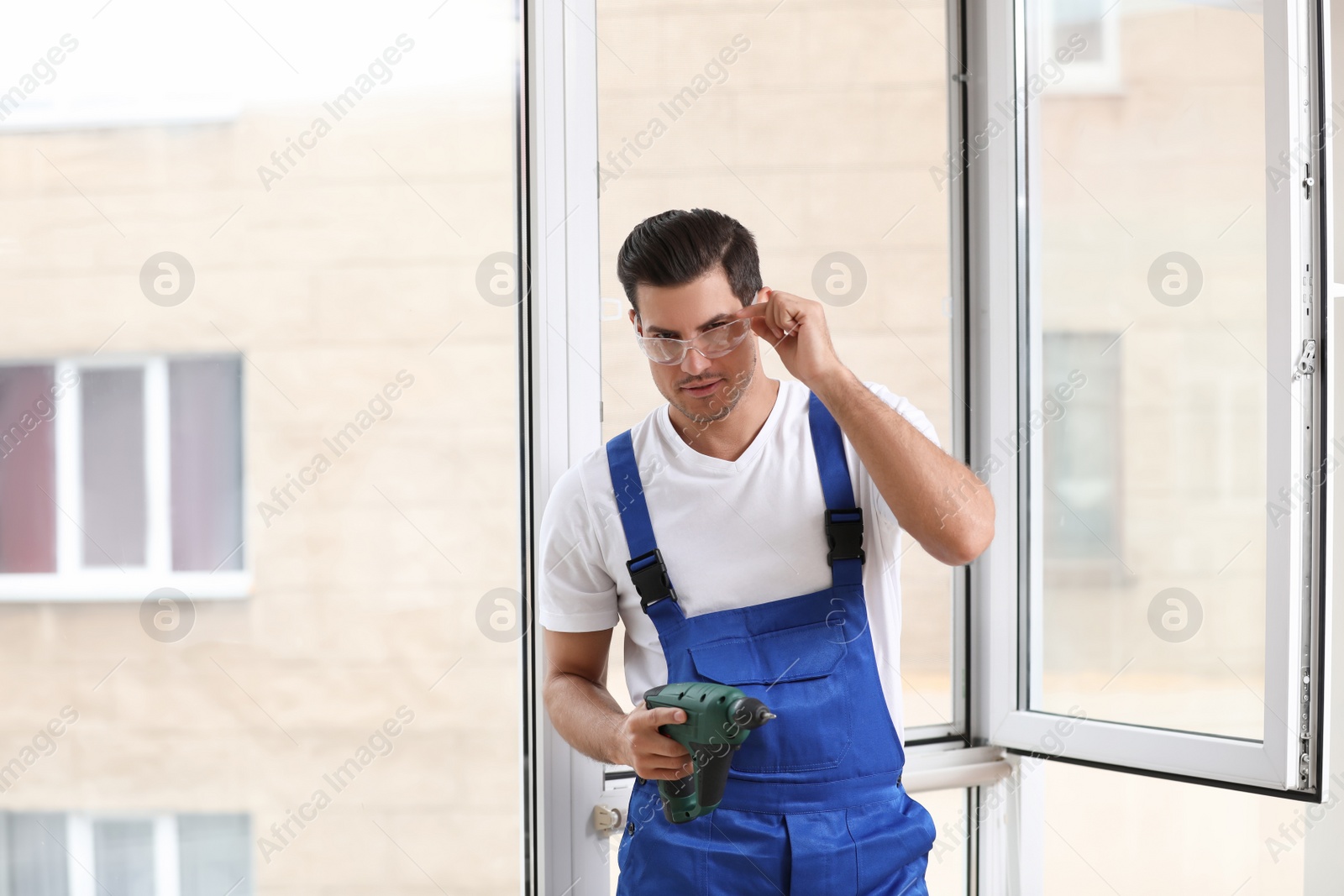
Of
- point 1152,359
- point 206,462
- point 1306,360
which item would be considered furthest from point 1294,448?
point 206,462

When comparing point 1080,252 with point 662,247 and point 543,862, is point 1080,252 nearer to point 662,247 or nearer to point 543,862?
point 662,247

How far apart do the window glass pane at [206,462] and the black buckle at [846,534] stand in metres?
0.97

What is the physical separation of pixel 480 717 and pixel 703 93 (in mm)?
1211

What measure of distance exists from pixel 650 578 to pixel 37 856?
3.54ft

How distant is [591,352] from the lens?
1728mm

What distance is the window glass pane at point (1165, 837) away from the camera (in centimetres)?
180

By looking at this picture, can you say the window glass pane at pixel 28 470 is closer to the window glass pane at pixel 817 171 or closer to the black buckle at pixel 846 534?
the window glass pane at pixel 817 171

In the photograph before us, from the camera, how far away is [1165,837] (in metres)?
1.86

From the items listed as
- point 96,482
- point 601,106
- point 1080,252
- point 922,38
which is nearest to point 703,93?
point 601,106

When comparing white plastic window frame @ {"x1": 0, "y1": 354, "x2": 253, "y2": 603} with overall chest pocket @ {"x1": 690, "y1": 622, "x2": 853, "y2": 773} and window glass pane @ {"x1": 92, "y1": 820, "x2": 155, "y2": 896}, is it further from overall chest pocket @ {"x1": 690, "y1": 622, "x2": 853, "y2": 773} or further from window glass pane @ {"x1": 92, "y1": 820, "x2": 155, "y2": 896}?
overall chest pocket @ {"x1": 690, "y1": 622, "x2": 853, "y2": 773}

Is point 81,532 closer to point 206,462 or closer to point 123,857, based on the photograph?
point 206,462

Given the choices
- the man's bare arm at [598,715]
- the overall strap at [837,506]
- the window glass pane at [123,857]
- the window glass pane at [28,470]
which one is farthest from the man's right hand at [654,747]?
the window glass pane at [28,470]

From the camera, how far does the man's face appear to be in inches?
56.9

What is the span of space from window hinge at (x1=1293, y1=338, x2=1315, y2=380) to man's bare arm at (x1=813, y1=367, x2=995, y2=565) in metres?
0.59
